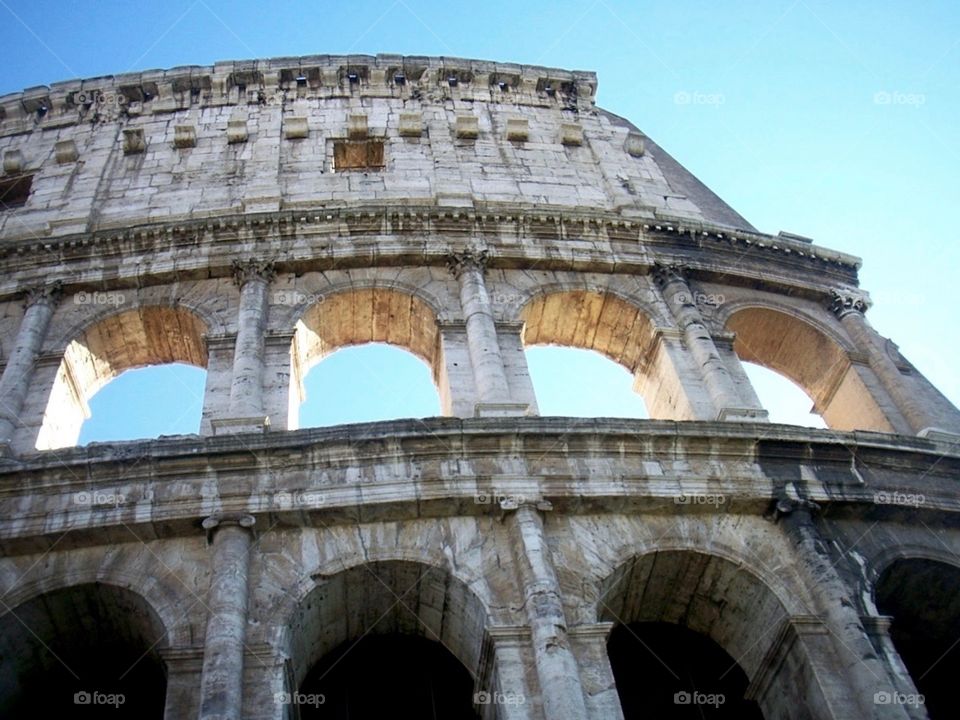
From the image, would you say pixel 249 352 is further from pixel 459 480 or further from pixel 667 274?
pixel 667 274

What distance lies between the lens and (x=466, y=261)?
49.8ft

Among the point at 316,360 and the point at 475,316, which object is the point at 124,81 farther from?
the point at 475,316

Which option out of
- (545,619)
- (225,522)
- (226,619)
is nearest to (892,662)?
(545,619)

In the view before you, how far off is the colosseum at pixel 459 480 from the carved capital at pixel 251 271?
0.12 m

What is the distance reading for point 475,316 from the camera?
14062 millimetres

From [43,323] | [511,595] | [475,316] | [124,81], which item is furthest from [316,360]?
[124,81]

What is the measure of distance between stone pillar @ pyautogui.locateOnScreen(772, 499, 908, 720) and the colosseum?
0.12 ft

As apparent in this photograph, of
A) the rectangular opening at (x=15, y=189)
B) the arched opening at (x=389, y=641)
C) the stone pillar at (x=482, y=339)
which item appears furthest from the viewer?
the rectangular opening at (x=15, y=189)

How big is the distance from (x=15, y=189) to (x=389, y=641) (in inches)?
485

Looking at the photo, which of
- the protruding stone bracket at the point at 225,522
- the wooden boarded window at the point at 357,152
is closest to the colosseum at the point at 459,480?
the protruding stone bracket at the point at 225,522

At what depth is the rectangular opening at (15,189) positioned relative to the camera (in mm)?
18672

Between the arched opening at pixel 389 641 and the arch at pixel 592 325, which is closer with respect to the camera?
the arched opening at pixel 389 641

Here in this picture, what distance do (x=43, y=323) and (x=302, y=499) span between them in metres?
5.87

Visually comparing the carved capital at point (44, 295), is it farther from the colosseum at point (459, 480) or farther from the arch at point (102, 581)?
the arch at point (102, 581)
